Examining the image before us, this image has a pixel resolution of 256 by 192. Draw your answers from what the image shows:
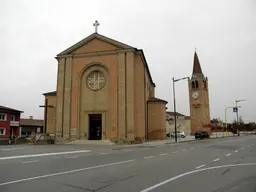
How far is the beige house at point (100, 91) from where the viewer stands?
1232 inches

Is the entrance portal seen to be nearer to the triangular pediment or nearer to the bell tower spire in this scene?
the triangular pediment

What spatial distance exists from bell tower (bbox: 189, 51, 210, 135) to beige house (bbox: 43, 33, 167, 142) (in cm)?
4479

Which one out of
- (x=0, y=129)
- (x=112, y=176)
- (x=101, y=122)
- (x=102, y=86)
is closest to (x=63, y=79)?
(x=102, y=86)

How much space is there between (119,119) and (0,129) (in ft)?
95.5

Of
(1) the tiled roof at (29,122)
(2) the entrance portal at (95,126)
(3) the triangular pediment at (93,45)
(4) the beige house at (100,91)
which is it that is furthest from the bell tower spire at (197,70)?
(2) the entrance portal at (95,126)

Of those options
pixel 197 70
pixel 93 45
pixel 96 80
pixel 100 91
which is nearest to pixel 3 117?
pixel 96 80

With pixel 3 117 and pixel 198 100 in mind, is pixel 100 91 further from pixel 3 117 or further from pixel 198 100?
pixel 198 100

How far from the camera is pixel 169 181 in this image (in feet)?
24.4

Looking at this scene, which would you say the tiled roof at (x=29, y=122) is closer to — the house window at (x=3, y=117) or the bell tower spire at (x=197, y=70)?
the house window at (x=3, y=117)

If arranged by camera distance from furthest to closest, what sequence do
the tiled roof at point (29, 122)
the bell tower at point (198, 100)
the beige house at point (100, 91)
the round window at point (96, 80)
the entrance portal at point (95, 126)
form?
1. the bell tower at point (198, 100)
2. the tiled roof at point (29, 122)
3. the round window at point (96, 80)
4. the entrance portal at point (95, 126)
5. the beige house at point (100, 91)

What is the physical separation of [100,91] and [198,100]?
164 ft

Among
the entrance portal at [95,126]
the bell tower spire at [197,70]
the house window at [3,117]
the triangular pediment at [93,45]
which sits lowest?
the entrance portal at [95,126]

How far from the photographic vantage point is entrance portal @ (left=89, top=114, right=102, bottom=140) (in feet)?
108

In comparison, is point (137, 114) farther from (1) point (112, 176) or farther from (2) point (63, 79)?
(1) point (112, 176)
